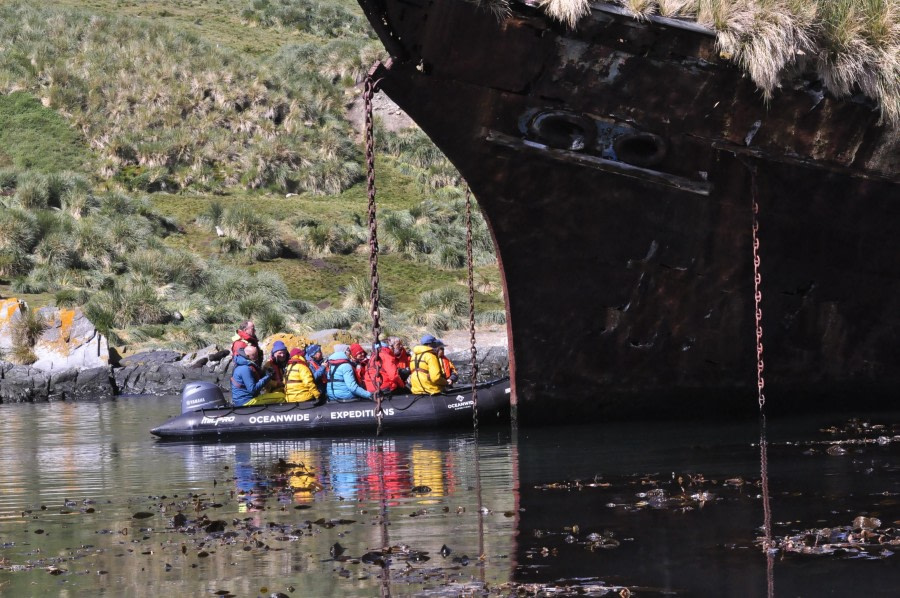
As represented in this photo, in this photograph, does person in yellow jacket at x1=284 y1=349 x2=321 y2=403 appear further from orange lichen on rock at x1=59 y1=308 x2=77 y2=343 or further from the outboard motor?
orange lichen on rock at x1=59 y1=308 x2=77 y2=343

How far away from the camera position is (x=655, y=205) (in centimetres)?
1295

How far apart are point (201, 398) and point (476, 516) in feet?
31.6

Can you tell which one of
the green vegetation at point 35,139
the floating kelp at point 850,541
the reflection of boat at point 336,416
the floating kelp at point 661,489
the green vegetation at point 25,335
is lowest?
the floating kelp at point 850,541

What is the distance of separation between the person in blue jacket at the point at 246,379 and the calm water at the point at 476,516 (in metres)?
3.03

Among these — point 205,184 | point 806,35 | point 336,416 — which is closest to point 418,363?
point 336,416

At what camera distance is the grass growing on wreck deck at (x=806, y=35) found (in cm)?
1141

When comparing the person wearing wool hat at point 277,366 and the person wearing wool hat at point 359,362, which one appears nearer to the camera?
the person wearing wool hat at point 359,362

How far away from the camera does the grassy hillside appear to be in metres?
30.9

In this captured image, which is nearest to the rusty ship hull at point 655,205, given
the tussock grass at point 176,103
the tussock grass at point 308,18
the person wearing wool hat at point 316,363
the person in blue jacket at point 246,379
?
the person wearing wool hat at point 316,363

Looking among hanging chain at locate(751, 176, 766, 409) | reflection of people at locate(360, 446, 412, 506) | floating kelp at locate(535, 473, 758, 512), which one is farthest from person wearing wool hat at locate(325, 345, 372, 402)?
floating kelp at locate(535, 473, 758, 512)

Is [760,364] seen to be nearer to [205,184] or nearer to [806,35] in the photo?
[806,35]

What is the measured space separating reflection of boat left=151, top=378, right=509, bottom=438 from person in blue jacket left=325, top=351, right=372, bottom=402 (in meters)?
0.55

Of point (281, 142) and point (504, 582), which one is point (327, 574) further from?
point (281, 142)

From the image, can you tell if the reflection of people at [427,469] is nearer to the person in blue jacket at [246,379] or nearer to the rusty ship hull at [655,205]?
the rusty ship hull at [655,205]
